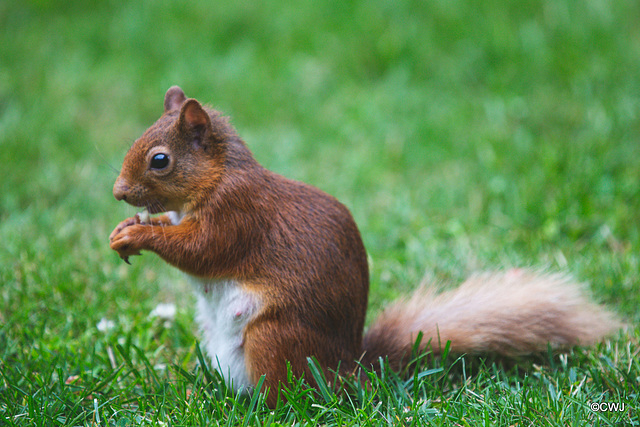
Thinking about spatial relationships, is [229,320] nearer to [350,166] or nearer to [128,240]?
[128,240]

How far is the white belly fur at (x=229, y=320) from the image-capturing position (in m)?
2.06

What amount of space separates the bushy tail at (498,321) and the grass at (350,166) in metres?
0.09

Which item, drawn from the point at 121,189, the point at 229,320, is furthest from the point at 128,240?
the point at 229,320

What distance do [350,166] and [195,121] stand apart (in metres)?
2.56

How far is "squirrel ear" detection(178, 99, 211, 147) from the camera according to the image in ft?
6.79

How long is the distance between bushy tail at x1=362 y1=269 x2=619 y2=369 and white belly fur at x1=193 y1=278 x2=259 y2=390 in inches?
19.1

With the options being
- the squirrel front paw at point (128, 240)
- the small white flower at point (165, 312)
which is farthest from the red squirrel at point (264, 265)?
the small white flower at point (165, 312)

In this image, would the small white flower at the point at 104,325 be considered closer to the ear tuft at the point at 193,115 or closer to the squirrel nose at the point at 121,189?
the squirrel nose at the point at 121,189

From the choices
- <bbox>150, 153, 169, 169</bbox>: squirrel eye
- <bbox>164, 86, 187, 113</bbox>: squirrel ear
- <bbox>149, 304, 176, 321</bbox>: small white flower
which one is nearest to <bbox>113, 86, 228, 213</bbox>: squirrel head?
<bbox>150, 153, 169, 169</bbox>: squirrel eye

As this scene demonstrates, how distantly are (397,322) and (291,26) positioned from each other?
448cm

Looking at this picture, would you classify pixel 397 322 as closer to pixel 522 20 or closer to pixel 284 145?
pixel 284 145

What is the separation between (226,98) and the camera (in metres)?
5.59

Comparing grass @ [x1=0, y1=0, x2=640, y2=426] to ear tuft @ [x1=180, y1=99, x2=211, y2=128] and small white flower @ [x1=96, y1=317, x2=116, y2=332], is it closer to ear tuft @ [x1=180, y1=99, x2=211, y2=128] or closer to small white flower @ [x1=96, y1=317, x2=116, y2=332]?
small white flower @ [x1=96, y1=317, x2=116, y2=332]

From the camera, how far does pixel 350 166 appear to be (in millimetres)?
4590
